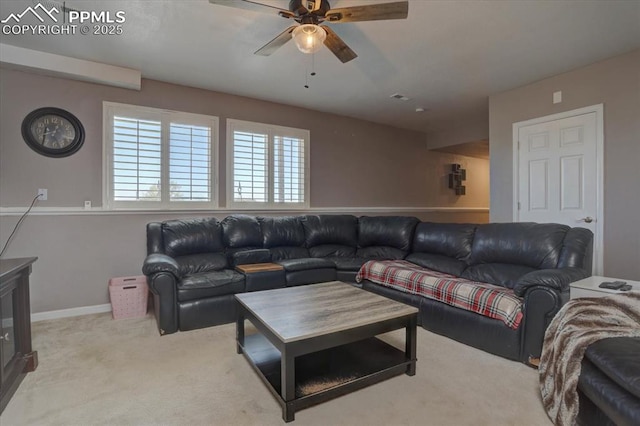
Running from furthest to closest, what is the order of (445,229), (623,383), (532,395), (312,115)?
1. (312,115)
2. (445,229)
3. (532,395)
4. (623,383)

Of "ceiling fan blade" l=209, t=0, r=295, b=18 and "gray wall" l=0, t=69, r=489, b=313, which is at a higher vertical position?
"ceiling fan blade" l=209, t=0, r=295, b=18

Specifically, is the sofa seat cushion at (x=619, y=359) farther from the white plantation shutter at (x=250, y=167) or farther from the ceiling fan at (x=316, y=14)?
the white plantation shutter at (x=250, y=167)

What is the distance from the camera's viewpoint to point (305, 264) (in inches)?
144

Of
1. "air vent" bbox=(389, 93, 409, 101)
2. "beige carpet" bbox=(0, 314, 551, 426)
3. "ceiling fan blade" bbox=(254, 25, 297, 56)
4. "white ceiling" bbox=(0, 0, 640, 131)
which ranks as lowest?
"beige carpet" bbox=(0, 314, 551, 426)

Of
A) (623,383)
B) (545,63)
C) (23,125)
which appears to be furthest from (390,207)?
(23,125)

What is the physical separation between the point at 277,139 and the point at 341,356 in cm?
343

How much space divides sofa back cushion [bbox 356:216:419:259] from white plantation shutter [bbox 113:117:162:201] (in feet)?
9.21

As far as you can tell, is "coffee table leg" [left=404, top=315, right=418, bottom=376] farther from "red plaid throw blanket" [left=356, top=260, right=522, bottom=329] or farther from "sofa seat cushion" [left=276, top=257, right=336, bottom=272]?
"sofa seat cushion" [left=276, top=257, right=336, bottom=272]

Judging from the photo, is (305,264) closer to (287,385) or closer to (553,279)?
(287,385)

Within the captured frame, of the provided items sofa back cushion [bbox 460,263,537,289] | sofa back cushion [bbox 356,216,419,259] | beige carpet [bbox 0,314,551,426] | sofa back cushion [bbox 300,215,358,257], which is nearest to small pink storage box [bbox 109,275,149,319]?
beige carpet [bbox 0,314,551,426]

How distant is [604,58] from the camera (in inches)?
131

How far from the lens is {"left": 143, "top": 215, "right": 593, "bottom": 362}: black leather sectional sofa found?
2332mm

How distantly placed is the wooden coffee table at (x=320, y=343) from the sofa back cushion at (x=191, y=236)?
4.73 ft

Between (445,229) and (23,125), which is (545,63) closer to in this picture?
(445,229)
